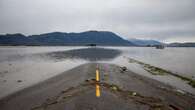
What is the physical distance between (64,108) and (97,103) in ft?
4.37

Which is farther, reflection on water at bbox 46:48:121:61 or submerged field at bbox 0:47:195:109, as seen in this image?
reflection on water at bbox 46:48:121:61

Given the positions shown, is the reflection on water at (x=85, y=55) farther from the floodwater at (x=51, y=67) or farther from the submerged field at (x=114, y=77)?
the submerged field at (x=114, y=77)

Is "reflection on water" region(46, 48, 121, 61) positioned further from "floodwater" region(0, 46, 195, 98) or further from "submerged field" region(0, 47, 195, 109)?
"submerged field" region(0, 47, 195, 109)

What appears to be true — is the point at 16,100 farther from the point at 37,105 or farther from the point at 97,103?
the point at 97,103

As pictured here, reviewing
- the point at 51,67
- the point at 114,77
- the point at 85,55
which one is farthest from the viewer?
the point at 85,55

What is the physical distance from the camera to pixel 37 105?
6.57 m

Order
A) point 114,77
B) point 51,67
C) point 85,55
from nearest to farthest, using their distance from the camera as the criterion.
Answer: point 114,77 → point 51,67 → point 85,55

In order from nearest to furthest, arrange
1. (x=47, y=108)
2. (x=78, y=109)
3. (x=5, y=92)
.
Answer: (x=78, y=109) → (x=47, y=108) → (x=5, y=92)

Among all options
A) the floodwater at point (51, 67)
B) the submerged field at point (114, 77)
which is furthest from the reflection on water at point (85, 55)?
the submerged field at point (114, 77)

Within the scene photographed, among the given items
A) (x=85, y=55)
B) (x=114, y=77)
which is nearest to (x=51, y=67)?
(x=114, y=77)

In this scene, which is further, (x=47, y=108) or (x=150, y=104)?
(x=150, y=104)

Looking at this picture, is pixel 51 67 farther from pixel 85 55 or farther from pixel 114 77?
pixel 85 55

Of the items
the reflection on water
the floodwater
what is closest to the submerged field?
the floodwater

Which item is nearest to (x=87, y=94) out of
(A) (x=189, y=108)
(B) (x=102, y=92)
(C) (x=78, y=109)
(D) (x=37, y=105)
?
(B) (x=102, y=92)
